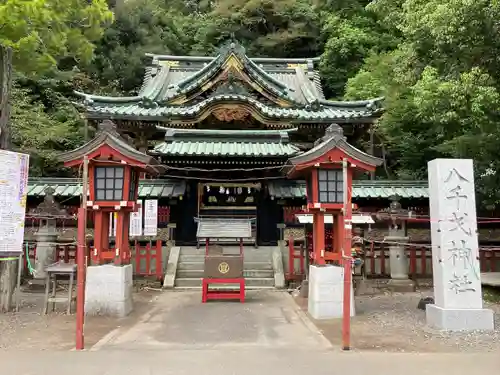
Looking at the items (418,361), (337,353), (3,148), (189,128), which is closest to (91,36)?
(3,148)

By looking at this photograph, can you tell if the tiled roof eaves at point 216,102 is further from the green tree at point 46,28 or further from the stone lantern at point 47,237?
the green tree at point 46,28

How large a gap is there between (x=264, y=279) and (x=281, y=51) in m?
26.6

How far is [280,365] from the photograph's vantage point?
595 cm

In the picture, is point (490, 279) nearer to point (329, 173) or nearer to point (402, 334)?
point (402, 334)

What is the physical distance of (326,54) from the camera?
31.4 m

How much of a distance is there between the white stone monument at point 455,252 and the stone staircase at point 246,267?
20.4ft

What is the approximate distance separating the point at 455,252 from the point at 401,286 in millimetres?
5122

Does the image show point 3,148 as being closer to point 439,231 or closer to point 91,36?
point 91,36

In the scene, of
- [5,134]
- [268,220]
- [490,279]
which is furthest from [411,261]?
[5,134]

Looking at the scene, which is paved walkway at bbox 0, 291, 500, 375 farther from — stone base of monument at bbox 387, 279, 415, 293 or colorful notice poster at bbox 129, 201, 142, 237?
colorful notice poster at bbox 129, 201, 142, 237

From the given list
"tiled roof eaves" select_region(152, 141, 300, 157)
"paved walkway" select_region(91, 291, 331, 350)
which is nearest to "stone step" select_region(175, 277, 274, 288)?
"paved walkway" select_region(91, 291, 331, 350)

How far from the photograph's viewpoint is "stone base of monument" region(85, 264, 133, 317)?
9.48 m

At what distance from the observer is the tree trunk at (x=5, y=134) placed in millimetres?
9836

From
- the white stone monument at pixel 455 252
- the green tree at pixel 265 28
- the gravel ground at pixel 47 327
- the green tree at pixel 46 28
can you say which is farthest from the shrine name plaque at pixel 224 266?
the green tree at pixel 265 28
